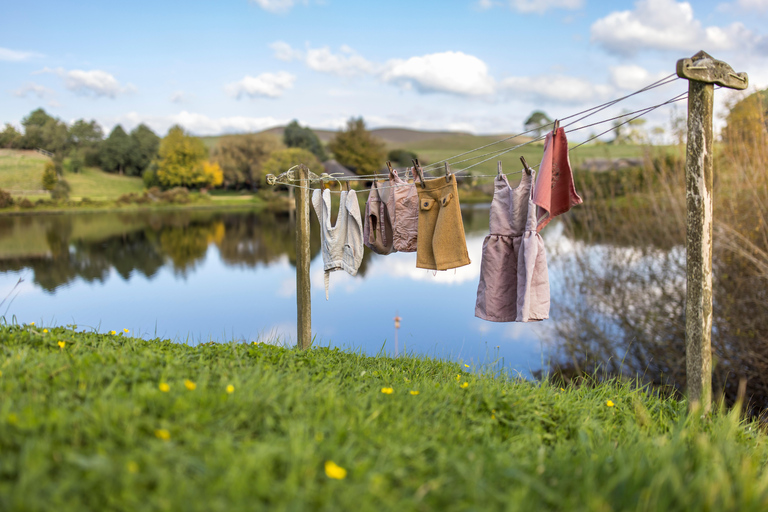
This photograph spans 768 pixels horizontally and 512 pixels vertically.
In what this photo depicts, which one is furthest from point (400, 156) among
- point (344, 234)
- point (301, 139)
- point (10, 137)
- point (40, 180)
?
point (344, 234)

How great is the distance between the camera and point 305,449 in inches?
80.7

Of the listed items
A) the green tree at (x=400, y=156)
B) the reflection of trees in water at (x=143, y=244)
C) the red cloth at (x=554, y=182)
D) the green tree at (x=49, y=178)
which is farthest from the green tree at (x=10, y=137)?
the red cloth at (x=554, y=182)

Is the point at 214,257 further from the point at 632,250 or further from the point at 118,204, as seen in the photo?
the point at 118,204

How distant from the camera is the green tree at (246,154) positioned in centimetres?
4578

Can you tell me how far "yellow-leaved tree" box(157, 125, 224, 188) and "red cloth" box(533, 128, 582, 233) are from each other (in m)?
44.4

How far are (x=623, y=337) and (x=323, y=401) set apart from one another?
765 cm

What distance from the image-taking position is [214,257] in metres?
A: 22.1

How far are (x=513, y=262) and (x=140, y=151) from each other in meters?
53.1

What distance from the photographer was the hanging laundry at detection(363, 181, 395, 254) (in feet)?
16.0

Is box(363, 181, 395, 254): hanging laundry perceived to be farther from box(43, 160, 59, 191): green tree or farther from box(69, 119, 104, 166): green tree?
box(69, 119, 104, 166): green tree

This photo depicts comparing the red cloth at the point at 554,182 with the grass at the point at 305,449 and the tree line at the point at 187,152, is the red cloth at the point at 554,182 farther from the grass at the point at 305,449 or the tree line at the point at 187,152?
the tree line at the point at 187,152

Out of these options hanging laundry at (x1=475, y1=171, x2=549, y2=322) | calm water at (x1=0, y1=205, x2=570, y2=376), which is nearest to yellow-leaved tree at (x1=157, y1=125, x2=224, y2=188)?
calm water at (x1=0, y1=205, x2=570, y2=376)

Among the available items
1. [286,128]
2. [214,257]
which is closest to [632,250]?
[214,257]

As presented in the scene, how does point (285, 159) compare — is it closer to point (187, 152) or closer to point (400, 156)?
point (187, 152)
